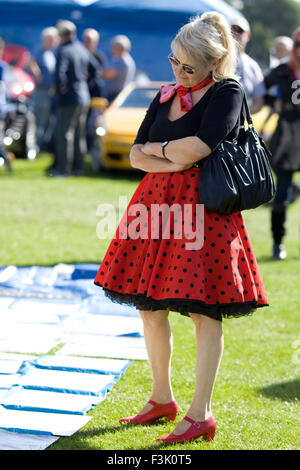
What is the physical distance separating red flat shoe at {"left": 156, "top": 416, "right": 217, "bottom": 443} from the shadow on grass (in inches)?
32.2

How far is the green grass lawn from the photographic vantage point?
3982 millimetres

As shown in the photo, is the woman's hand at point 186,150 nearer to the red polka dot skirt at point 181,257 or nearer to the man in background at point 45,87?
the red polka dot skirt at point 181,257

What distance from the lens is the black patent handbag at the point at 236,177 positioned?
369cm

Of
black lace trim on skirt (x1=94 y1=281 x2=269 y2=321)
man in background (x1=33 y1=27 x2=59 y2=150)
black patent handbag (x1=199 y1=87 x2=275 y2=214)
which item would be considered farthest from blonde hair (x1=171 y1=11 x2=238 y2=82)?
man in background (x1=33 y1=27 x2=59 y2=150)

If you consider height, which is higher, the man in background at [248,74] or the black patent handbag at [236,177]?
the black patent handbag at [236,177]

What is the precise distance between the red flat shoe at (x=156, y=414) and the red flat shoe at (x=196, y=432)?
0.83ft

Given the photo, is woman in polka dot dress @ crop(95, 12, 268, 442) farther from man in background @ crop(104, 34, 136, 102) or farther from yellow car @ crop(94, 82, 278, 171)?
man in background @ crop(104, 34, 136, 102)

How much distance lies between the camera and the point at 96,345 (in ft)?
17.7

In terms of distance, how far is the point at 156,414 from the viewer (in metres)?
4.12

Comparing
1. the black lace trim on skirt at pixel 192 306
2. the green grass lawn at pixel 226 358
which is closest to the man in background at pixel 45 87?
the green grass lawn at pixel 226 358

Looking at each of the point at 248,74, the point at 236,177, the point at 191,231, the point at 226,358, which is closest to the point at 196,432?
the point at 191,231

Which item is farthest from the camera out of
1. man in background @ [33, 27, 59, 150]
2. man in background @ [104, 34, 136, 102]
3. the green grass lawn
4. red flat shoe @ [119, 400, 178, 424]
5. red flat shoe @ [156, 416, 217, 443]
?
man in background @ [104, 34, 136, 102]

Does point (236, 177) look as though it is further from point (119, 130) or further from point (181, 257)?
point (119, 130)

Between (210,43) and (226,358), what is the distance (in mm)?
2254
